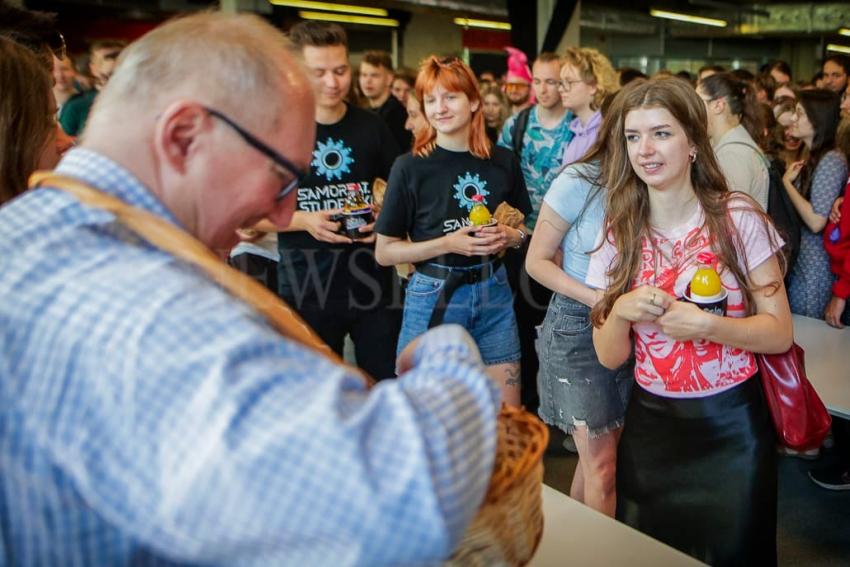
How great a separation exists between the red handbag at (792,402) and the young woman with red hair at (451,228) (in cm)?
118

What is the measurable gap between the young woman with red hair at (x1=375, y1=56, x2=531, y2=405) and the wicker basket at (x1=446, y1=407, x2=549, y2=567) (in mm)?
1977

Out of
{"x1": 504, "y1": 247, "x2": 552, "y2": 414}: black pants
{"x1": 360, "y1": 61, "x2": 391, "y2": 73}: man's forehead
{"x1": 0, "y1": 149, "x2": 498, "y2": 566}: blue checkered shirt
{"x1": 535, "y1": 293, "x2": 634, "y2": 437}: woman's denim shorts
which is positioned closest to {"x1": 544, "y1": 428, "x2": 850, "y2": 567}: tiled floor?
{"x1": 504, "y1": 247, "x2": 552, "y2": 414}: black pants

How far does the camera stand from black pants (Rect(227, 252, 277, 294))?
3.58m

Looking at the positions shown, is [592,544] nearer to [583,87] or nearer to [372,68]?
[583,87]

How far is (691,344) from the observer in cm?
210

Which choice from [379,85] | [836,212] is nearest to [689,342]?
[836,212]

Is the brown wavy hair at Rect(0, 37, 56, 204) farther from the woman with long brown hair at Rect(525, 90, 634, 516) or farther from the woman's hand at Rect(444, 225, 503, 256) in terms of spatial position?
the woman with long brown hair at Rect(525, 90, 634, 516)

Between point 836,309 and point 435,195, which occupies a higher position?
point 435,195

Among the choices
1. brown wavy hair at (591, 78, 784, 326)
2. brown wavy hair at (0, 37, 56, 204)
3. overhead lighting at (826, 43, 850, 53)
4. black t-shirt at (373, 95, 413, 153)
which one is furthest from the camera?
overhead lighting at (826, 43, 850, 53)

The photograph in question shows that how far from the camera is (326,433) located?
74 cm

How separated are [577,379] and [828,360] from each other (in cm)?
115

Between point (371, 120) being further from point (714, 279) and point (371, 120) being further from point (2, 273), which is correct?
point (2, 273)

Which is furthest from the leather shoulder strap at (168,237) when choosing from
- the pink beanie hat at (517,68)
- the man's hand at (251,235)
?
the pink beanie hat at (517,68)

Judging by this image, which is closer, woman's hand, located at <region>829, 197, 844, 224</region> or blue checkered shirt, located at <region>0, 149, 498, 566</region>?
blue checkered shirt, located at <region>0, 149, 498, 566</region>
